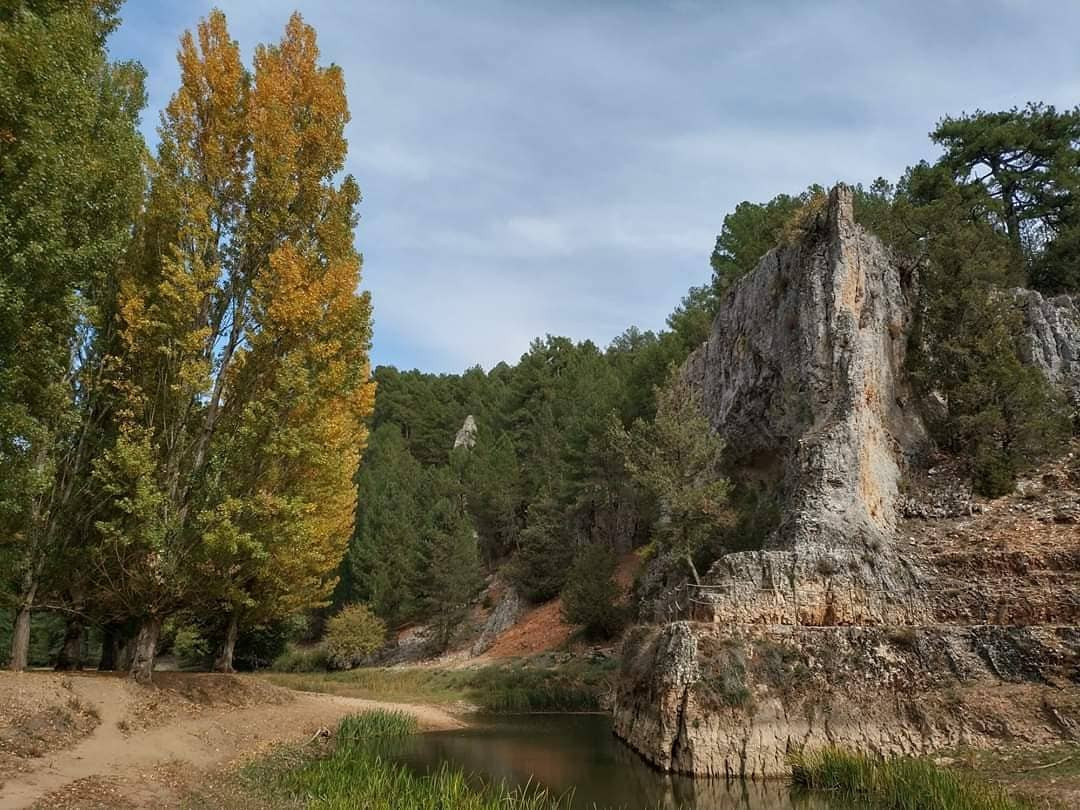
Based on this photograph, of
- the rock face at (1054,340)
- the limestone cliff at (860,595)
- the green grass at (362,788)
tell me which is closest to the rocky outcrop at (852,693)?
the limestone cliff at (860,595)

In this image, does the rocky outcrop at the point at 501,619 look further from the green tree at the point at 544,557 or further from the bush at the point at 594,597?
the bush at the point at 594,597

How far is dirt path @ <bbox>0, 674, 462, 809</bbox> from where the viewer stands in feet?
29.5

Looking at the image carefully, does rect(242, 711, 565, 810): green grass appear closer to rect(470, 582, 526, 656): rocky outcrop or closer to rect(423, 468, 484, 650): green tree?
rect(470, 582, 526, 656): rocky outcrop

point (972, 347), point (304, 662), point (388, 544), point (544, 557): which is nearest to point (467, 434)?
point (388, 544)

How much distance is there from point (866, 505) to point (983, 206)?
21.9 m

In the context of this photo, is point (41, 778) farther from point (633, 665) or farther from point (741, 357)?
point (741, 357)

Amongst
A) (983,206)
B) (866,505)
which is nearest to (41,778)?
(866,505)

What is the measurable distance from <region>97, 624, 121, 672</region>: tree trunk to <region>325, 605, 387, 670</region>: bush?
1711 centimetres

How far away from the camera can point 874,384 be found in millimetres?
24141

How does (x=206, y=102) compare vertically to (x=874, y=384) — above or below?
above

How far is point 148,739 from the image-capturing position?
12.0 m

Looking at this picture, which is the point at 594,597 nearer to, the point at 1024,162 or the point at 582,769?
the point at 582,769

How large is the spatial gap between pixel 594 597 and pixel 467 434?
121 feet

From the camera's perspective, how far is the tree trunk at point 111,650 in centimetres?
2302
